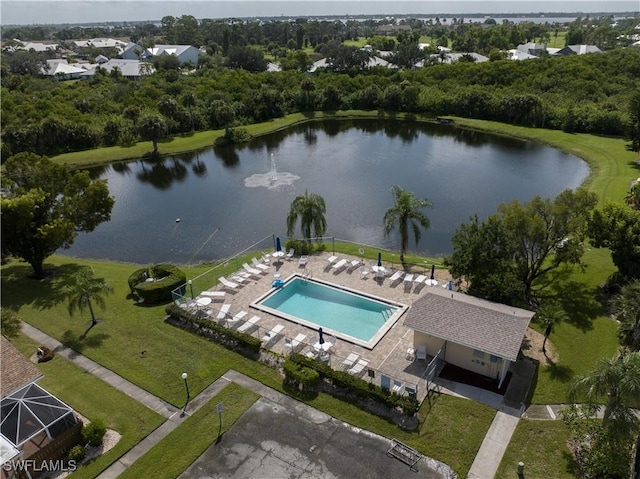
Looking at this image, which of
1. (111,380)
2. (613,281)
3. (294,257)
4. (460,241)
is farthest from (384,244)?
(111,380)

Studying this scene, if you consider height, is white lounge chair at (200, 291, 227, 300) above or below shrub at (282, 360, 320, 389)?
below

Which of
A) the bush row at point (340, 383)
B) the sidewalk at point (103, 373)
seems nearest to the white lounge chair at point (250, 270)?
the bush row at point (340, 383)

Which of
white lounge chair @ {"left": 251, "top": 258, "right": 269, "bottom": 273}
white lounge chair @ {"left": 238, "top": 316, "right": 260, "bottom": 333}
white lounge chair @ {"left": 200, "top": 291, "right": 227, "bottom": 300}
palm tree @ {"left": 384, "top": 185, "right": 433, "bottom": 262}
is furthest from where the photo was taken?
white lounge chair @ {"left": 251, "top": 258, "right": 269, "bottom": 273}

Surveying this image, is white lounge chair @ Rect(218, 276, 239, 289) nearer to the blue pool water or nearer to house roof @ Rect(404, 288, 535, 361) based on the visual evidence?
the blue pool water

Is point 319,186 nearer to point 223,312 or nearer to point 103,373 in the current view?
point 223,312

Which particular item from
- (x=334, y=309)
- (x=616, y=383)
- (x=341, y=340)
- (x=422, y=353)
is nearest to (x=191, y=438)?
(x=341, y=340)

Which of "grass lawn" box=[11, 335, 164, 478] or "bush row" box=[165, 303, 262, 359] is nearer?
"grass lawn" box=[11, 335, 164, 478]

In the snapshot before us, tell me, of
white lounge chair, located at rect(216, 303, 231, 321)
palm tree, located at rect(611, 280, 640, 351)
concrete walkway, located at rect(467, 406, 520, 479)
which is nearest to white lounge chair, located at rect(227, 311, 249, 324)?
white lounge chair, located at rect(216, 303, 231, 321)

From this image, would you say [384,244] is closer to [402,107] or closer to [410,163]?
[410,163]
